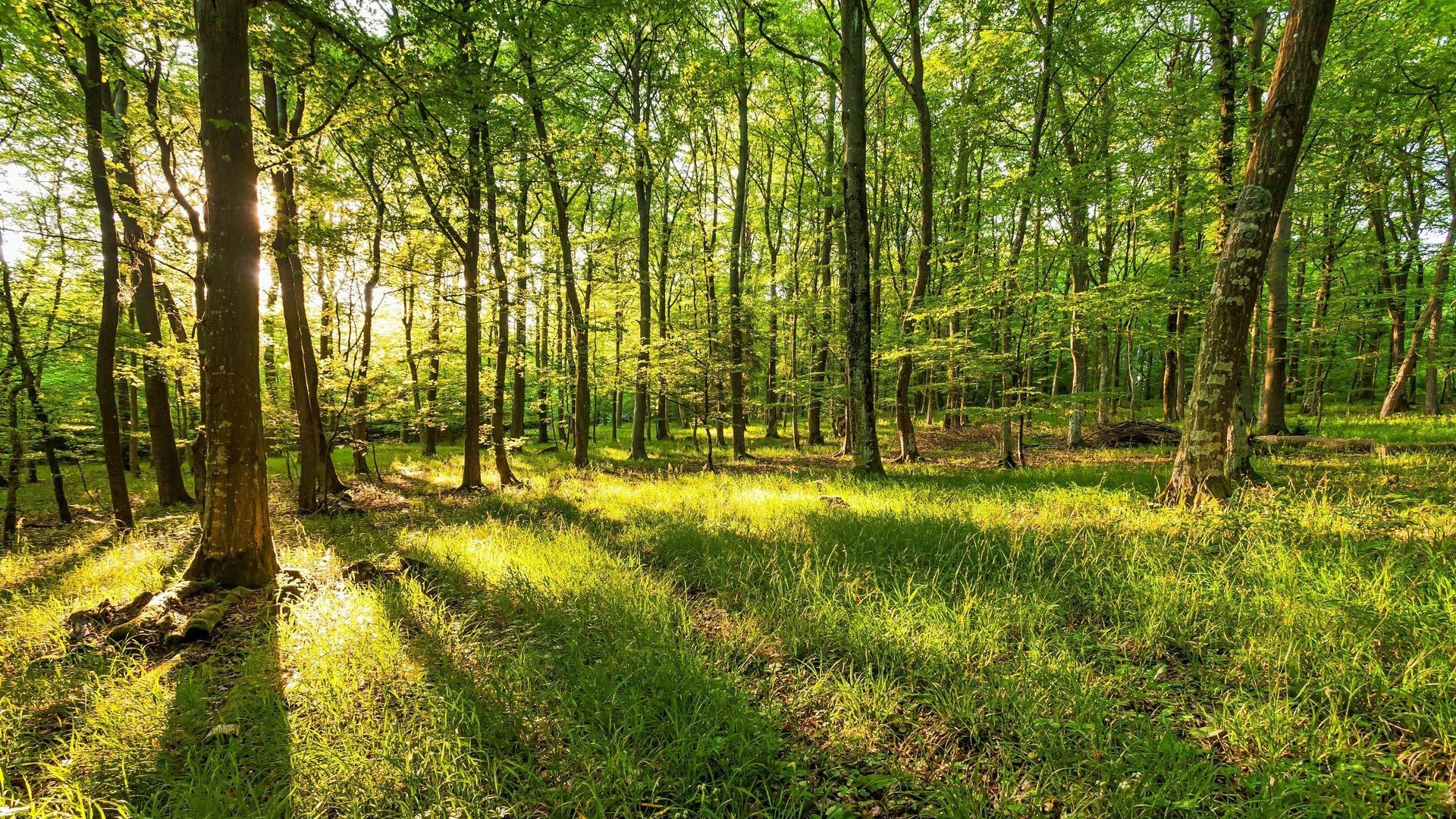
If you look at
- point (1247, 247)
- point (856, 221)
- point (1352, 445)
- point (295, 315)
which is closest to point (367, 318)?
point (295, 315)

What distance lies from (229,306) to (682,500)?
5.75 meters

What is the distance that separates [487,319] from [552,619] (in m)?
13.7

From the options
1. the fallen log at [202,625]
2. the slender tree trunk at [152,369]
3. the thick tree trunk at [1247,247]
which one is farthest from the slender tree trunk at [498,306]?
the thick tree trunk at [1247,247]

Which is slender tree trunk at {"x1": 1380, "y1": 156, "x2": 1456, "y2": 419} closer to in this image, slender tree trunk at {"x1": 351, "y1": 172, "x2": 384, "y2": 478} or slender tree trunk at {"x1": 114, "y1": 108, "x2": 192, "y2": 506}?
slender tree trunk at {"x1": 351, "y1": 172, "x2": 384, "y2": 478}

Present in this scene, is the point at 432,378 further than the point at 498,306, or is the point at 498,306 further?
the point at 432,378

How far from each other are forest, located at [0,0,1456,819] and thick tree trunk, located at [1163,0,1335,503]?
0.13 feet

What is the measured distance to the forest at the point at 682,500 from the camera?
7.44 feet

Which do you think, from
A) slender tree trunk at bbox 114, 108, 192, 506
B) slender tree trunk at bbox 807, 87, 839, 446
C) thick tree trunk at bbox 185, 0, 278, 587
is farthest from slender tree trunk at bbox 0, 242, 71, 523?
slender tree trunk at bbox 807, 87, 839, 446

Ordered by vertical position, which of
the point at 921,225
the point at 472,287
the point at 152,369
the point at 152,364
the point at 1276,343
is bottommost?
the point at 152,369

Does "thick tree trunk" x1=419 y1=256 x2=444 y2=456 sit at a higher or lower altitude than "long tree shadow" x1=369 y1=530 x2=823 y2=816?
higher

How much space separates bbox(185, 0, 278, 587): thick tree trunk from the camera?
4641 mm

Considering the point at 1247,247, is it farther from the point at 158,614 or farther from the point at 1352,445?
the point at 158,614

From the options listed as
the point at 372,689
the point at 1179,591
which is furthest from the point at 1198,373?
the point at 372,689

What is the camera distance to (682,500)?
7840mm
